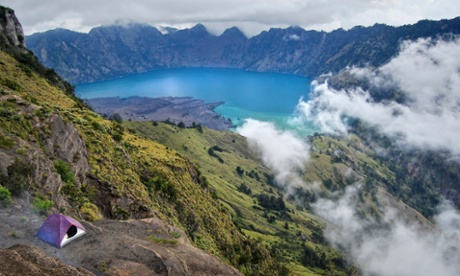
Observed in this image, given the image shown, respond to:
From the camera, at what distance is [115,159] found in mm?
67938

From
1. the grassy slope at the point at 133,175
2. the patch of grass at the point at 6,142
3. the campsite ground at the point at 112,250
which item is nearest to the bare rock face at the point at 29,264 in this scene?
the campsite ground at the point at 112,250

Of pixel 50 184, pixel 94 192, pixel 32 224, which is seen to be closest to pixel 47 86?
pixel 94 192

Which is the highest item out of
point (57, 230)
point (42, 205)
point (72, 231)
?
point (42, 205)

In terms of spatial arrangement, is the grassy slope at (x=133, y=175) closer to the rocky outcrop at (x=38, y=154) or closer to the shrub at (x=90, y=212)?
the rocky outcrop at (x=38, y=154)

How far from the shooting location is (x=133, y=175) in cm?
7031

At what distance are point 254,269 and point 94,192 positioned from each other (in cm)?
5640

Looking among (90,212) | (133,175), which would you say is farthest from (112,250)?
(133,175)

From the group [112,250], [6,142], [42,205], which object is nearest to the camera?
[112,250]

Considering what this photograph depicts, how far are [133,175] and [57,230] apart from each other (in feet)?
130

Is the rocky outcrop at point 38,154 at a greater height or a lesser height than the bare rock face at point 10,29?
lesser

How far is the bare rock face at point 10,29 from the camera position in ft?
373

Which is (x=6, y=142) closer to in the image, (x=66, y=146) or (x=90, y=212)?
(x=90, y=212)

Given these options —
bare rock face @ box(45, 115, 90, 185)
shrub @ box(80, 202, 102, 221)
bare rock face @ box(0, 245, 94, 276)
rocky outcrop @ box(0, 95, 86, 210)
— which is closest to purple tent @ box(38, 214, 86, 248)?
bare rock face @ box(0, 245, 94, 276)

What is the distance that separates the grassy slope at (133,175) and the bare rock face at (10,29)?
20.4 metres
